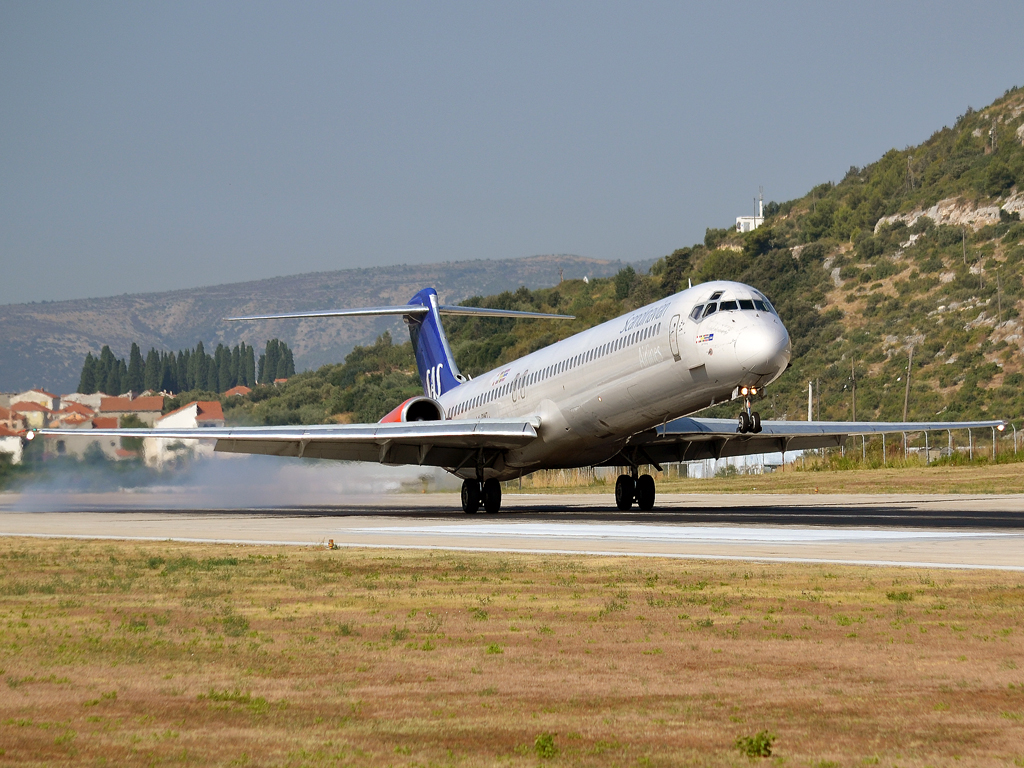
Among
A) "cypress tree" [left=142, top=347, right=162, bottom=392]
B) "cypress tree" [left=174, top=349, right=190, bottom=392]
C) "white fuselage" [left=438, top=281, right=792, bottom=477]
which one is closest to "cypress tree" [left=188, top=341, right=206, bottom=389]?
"cypress tree" [left=174, top=349, right=190, bottom=392]

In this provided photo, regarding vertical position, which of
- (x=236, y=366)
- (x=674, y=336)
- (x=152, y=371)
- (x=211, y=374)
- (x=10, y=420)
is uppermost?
(x=236, y=366)

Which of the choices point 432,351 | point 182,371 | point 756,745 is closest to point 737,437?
point 432,351

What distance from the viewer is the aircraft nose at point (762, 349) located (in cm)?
2673

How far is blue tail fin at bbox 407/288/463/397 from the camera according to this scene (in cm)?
4381

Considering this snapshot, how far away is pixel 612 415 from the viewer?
3055 centimetres

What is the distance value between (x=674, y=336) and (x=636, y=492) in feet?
25.1

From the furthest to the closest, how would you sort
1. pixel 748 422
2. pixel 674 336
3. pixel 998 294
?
1. pixel 998 294
2. pixel 674 336
3. pixel 748 422

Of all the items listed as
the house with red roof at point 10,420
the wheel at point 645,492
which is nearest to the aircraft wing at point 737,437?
the wheel at point 645,492

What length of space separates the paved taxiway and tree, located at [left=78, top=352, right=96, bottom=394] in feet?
357

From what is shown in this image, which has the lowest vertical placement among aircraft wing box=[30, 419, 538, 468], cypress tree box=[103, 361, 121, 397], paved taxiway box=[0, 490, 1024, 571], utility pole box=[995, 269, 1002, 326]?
paved taxiway box=[0, 490, 1024, 571]

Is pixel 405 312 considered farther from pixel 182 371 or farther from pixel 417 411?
pixel 182 371

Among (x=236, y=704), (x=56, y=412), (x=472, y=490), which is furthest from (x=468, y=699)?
(x=56, y=412)

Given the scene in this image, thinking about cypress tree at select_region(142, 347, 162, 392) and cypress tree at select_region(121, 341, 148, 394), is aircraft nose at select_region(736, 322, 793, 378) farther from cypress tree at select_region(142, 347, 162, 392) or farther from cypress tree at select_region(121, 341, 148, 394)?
cypress tree at select_region(142, 347, 162, 392)

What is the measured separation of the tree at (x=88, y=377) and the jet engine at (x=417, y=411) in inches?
4469
